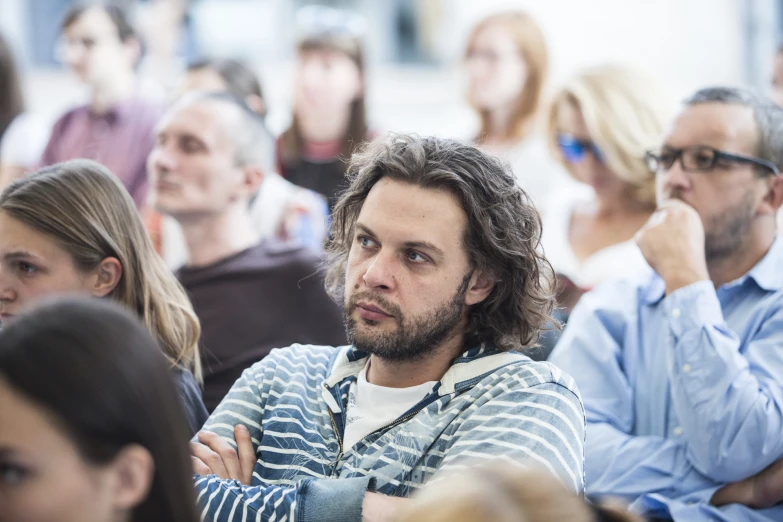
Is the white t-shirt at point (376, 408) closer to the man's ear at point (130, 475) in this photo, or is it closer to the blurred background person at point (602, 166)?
the man's ear at point (130, 475)

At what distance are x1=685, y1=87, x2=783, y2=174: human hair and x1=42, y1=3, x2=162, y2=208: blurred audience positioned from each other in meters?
2.36

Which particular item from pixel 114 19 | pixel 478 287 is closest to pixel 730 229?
pixel 478 287

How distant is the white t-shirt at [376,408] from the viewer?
1599mm

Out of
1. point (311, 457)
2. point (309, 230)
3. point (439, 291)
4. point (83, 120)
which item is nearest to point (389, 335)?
point (439, 291)

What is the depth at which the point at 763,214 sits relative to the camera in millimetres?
2068

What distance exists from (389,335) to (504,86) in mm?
2348

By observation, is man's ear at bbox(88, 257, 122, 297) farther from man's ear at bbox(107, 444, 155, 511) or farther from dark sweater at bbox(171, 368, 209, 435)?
man's ear at bbox(107, 444, 155, 511)

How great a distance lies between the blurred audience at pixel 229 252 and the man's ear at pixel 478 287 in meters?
0.87

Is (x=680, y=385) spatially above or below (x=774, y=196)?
below

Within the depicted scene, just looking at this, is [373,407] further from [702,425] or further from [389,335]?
[702,425]

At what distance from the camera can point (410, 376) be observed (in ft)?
5.45

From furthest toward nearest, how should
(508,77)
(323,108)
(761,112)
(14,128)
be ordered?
1. (14,128)
2. (323,108)
3. (508,77)
4. (761,112)

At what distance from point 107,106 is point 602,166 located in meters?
2.25

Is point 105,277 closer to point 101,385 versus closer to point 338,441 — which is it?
point 338,441
